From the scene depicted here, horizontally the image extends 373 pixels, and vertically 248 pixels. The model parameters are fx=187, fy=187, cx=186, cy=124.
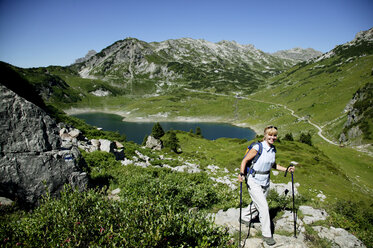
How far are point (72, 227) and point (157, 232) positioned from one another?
2.34 m

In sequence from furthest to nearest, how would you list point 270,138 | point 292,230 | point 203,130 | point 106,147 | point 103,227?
1. point 203,130
2. point 106,147
3. point 292,230
4. point 270,138
5. point 103,227

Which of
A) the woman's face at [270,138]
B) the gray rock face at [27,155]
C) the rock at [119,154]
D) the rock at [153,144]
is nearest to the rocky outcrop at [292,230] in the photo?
the woman's face at [270,138]

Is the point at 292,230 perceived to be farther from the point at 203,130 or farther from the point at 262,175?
the point at 203,130

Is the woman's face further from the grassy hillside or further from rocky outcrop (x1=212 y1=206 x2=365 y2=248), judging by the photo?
the grassy hillside

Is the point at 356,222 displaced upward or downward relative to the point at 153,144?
upward

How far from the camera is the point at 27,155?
345 inches

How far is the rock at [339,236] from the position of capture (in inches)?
284

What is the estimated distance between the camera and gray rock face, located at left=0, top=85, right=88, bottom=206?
832cm

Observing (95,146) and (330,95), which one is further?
(330,95)

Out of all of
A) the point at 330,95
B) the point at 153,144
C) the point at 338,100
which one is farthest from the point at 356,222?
the point at 330,95

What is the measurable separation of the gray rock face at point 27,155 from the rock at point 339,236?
1197 centimetres

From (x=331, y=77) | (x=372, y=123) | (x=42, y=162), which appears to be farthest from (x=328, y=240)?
(x=331, y=77)

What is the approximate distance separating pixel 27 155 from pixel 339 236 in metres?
14.1

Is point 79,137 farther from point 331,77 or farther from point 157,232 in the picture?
point 331,77
